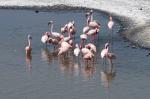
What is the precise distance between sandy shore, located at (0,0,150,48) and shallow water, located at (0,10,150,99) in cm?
82

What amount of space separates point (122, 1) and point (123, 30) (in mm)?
8974

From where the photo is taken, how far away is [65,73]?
2045 cm

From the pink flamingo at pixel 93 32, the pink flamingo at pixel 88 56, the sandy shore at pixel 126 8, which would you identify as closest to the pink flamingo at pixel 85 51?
the pink flamingo at pixel 88 56

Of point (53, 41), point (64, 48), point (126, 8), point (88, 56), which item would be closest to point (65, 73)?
point (88, 56)

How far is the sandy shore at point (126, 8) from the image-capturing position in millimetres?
27048

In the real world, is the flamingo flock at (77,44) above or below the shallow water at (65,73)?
above

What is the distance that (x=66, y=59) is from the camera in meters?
22.9

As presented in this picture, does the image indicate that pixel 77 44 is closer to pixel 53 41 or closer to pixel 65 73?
pixel 53 41

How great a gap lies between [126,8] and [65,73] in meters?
14.8

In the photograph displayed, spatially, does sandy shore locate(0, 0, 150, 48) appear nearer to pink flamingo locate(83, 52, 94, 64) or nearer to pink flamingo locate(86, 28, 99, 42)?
pink flamingo locate(86, 28, 99, 42)

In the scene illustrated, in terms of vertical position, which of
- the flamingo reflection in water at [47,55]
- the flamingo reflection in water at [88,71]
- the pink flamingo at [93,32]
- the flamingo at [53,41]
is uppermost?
the pink flamingo at [93,32]

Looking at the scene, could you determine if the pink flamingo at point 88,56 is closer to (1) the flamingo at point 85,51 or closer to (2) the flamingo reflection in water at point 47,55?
(1) the flamingo at point 85,51

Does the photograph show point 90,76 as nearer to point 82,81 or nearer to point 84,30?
point 82,81

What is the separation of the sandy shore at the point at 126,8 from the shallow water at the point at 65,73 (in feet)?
2.69
